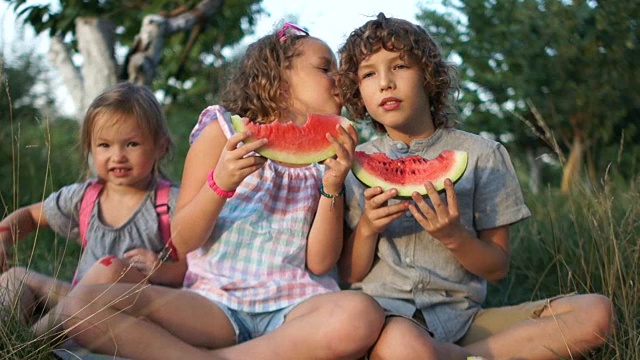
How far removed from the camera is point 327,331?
272 centimetres

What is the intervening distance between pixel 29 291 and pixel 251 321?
2.77ft

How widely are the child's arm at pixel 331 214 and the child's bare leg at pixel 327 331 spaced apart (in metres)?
0.27

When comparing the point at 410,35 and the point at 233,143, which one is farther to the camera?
the point at 410,35

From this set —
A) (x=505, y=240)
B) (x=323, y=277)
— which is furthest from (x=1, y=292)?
(x=505, y=240)

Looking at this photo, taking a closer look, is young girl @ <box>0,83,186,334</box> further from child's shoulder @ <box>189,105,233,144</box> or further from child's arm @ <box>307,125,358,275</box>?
child's arm @ <box>307,125,358,275</box>

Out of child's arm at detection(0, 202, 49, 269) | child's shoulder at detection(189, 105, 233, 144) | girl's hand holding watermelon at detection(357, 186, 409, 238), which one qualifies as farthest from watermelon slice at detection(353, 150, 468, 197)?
child's arm at detection(0, 202, 49, 269)

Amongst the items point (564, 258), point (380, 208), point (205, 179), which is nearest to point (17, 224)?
point (205, 179)

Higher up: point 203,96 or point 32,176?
point 32,176

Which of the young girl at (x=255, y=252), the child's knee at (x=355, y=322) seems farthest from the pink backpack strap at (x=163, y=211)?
the child's knee at (x=355, y=322)

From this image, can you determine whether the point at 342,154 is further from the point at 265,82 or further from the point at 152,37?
the point at 152,37

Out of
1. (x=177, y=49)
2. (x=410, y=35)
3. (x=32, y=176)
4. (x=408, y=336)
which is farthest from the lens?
(x=177, y=49)

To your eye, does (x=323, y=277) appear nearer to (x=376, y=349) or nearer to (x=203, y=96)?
(x=376, y=349)

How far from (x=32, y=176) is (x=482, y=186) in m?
3.63

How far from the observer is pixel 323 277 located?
10.7 ft
